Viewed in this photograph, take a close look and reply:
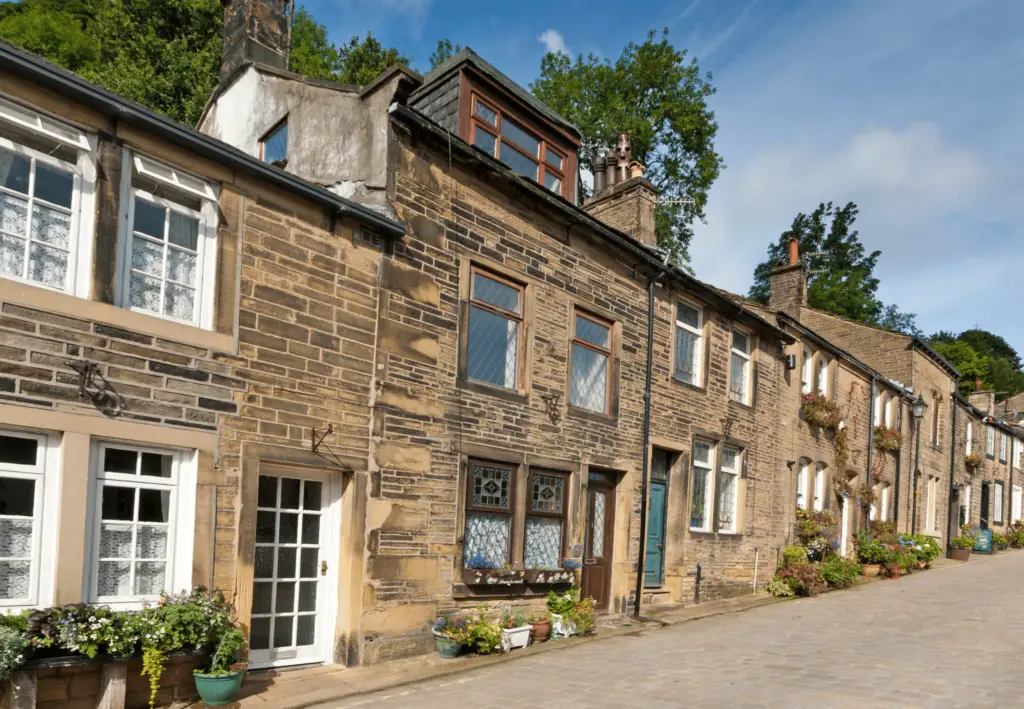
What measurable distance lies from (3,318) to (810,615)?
12.7 meters

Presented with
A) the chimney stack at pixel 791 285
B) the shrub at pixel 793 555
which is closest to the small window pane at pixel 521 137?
the shrub at pixel 793 555

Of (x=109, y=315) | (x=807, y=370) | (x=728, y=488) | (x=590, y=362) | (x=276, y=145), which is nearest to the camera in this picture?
(x=109, y=315)

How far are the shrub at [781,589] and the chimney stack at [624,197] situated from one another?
24.1 ft

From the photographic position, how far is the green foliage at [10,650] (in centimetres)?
623

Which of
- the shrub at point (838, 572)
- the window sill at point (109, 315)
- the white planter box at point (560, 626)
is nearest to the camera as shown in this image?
the window sill at point (109, 315)

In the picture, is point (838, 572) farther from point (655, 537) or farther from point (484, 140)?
point (484, 140)

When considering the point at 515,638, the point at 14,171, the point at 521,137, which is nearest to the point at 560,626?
the point at 515,638

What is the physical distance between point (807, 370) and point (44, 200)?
17444mm

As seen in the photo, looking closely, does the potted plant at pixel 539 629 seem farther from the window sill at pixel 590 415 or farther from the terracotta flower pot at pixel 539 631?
the window sill at pixel 590 415

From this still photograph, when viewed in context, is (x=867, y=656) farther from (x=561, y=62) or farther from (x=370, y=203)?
(x=561, y=62)

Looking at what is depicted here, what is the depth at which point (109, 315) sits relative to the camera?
7.41m

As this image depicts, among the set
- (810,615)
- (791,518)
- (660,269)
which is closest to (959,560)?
(791,518)

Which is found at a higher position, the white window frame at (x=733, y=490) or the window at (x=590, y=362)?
the window at (x=590, y=362)

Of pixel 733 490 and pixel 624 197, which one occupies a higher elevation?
pixel 624 197
